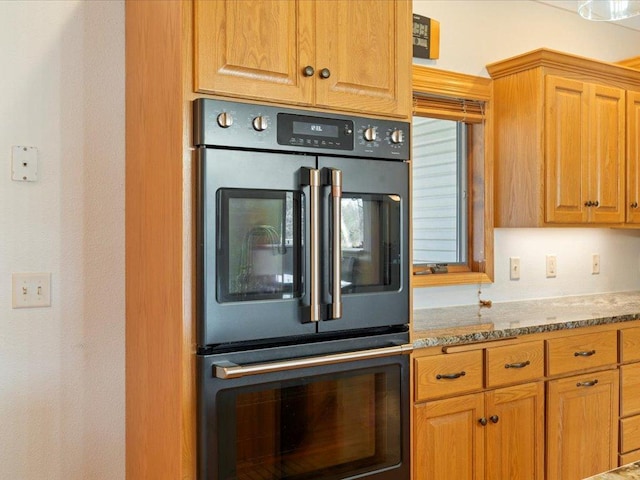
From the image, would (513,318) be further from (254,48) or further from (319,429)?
(254,48)

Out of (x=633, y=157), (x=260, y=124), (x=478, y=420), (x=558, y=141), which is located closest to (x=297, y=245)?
(x=260, y=124)

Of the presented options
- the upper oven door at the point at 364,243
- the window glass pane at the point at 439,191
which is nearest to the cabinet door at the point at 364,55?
the upper oven door at the point at 364,243

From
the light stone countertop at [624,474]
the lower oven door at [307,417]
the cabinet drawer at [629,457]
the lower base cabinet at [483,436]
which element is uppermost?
the light stone countertop at [624,474]

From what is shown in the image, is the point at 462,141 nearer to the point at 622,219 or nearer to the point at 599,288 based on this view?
the point at 622,219

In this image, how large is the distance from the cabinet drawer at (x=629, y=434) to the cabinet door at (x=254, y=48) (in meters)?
2.16

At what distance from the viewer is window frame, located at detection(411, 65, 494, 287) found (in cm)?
291

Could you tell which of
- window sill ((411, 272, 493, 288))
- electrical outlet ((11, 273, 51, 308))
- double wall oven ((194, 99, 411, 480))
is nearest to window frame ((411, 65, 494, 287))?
window sill ((411, 272, 493, 288))

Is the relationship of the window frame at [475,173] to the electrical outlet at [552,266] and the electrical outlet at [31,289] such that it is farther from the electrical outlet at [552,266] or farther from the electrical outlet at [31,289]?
the electrical outlet at [31,289]

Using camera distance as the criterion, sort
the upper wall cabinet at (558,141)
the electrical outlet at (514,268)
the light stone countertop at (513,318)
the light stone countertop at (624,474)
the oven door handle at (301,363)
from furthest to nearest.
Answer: the electrical outlet at (514,268), the upper wall cabinet at (558,141), the light stone countertop at (513,318), the oven door handle at (301,363), the light stone countertop at (624,474)

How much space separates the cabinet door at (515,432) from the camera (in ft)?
7.61

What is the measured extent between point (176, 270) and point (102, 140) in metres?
0.72

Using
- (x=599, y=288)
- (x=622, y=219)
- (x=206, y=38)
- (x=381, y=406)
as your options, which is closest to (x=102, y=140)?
(x=206, y=38)

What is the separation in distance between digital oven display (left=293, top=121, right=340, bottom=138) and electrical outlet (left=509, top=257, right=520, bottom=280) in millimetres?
1746

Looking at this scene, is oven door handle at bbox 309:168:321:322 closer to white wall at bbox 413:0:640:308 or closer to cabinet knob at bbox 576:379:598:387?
white wall at bbox 413:0:640:308
